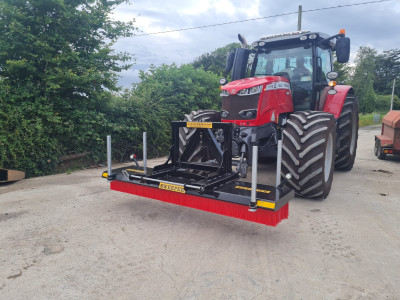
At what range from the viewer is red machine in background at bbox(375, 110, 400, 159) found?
8375 mm

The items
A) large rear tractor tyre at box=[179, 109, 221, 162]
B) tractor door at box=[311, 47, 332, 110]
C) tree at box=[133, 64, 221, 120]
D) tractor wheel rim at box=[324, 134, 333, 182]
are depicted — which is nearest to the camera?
large rear tractor tyre at box=[179, 109, 221, 162]

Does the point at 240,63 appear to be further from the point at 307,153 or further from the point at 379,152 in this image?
the point at 379,152

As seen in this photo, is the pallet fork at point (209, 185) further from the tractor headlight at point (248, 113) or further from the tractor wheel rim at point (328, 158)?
the tractor wheel rim at point (328, 158)

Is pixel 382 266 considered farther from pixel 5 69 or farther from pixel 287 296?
pixel 5 69

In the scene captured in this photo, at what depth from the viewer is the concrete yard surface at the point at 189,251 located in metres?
2.48

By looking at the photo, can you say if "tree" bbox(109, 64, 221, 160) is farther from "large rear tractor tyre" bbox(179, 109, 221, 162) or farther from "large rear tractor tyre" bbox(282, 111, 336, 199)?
"large rear tractor tyre" bbox(282, 111, 336, 199)

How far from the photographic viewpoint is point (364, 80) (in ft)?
148

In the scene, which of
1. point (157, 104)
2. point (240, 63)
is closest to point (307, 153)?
point (240, 63)

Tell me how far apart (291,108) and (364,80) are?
47.0 m

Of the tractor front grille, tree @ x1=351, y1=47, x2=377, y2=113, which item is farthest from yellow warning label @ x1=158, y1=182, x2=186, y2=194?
tree @ x1=351, y1=47, x2=377, y2=113

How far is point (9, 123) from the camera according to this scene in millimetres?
6102

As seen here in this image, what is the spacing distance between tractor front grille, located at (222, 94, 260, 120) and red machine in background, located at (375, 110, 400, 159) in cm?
569

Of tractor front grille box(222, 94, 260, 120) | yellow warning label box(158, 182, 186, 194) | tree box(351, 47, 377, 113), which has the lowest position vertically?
yellow warning label box(158, 182, 186, 194)

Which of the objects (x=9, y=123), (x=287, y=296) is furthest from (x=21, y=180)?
(x=287, y=296)
